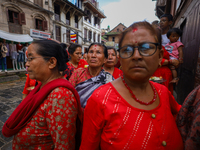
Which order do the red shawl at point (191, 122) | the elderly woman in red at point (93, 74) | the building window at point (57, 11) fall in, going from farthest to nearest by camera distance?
1. the building window at point (57, 11)
2. the elderly woman in red at point (93, 74)
3. the red shawl at point (191, 122)

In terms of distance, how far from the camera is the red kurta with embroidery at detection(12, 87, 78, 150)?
112cm

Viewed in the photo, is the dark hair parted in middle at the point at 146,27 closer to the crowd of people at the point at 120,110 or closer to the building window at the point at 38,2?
the crowd of people at the point at 120,110

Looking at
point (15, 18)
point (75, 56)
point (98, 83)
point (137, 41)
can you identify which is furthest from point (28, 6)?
point (137, 41)

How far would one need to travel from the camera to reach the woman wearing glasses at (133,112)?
83cm

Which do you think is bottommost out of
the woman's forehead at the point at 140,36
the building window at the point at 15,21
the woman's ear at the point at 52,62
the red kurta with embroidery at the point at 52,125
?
the red kurta with embroidery at the point at 52,125

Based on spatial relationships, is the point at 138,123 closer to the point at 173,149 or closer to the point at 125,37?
the point at 173,149

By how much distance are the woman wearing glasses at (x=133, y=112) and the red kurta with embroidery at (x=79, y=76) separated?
1.17 m

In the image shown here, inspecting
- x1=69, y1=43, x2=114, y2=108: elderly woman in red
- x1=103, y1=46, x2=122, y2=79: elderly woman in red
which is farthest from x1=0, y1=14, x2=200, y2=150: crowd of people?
x1=103, y1=46, x2=122, y2=79: elderly woman in red

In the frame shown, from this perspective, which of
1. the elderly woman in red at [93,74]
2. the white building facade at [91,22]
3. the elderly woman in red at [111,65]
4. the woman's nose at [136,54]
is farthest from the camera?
the white building facade at [91,22]

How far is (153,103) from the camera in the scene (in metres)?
0.99

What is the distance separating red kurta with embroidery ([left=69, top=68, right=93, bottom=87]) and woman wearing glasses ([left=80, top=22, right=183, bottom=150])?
1173 mm

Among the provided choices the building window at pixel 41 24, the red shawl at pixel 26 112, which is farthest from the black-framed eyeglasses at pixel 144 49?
the building window at pixel 41 24

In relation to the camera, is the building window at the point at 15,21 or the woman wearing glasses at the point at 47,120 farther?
the building window at the point at 15,21

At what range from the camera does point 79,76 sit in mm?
2162
